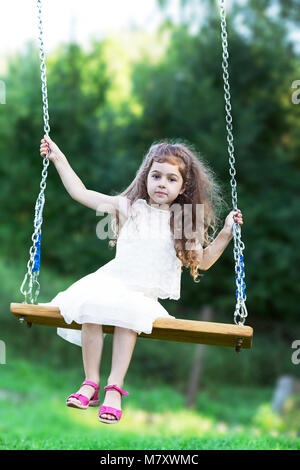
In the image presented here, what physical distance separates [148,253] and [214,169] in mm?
8055

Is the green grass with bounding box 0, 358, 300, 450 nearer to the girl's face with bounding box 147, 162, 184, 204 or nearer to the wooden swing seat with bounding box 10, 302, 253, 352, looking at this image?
the wooden swing seat with bounding box 10, 302, 253, 352

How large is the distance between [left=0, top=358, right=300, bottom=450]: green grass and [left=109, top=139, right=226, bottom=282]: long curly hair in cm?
330

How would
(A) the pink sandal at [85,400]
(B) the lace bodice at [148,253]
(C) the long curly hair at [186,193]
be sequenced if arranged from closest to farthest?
1. (A) the pink sandal at [85,400]
2. (B) the lace bodice at [148,253]
3. (C) the long curly hair at [186,193]

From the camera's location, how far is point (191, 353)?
11492 millimetres

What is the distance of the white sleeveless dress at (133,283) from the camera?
2.94 meters

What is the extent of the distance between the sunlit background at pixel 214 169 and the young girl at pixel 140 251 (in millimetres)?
6381

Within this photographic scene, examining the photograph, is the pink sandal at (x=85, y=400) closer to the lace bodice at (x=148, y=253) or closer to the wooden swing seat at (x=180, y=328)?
the wooden swing seat at (x=180, y=328)

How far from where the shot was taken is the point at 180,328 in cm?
284

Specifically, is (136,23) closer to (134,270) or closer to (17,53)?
(17,53)

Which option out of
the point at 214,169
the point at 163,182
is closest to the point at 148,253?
the point at 163,182

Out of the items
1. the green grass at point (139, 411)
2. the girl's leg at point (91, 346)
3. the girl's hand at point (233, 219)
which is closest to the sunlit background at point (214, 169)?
the green grass at point (139, 411)

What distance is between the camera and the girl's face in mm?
3301

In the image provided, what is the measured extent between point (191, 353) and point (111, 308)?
8.79m
